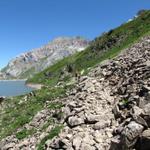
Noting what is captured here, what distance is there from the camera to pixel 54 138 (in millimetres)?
25125

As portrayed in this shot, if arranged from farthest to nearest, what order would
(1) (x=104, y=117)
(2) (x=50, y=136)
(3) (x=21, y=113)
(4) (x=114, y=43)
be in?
(4) (x=114, y=43) → (3) (x=21, y=113) → (2) (x=50, y=136) → (1) (x=104, y=117)

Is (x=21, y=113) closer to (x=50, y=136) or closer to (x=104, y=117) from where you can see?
(x=50, y=136)

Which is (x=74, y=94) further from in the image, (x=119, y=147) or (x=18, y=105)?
(x=119, y=147)

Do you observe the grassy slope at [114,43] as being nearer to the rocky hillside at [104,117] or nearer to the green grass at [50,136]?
the rocky hillside at [104,117]

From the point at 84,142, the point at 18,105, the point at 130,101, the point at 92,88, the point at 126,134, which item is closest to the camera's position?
the point at 126,134

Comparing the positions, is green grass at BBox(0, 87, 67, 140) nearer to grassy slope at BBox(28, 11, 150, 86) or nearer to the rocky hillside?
the rocky hillside

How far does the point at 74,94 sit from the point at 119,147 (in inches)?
537

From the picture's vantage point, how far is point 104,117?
24.9 m

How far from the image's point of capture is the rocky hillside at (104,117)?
20213mm

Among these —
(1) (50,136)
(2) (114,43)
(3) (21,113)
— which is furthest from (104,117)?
(2) (114,43)

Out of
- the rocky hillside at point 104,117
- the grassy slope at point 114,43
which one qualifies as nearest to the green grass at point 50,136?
the rocky hillside at point 104,117

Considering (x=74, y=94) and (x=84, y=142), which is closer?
(x=84, y=142)

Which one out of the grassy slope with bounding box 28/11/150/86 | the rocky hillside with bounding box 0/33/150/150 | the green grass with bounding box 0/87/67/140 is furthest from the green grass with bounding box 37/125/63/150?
the grassy slope with bounding box 28/11/150/86

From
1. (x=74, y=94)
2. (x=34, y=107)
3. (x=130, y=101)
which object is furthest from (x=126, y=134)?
(x=34, y=107)
